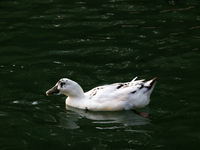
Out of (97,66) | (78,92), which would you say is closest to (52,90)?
(78,92)

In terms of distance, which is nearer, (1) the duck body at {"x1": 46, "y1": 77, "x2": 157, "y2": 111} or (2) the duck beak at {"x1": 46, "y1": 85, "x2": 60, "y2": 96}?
(1) the duck body at {"x1": 46, "y1": 77, "x2": 157, "y2": 111}

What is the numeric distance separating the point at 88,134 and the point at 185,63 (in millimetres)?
4028

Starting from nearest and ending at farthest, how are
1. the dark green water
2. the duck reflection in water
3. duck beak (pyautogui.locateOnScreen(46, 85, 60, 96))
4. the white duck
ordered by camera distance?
the dark green water → the duck reflection in water → the white duck → duck beak (pyautogui.locateOnScreen(46, 85, 60, 96))

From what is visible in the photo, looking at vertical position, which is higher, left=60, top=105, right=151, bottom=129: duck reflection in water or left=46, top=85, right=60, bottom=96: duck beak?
left=46, top=85, right=60, bottom=96: duck beak

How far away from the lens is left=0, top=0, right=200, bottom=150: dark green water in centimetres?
819

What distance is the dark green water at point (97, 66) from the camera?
8188 millimetres

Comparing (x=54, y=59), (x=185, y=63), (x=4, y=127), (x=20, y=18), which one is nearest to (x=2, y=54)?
(x=54, y=59)

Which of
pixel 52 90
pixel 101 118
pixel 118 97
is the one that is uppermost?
pixel 52 90

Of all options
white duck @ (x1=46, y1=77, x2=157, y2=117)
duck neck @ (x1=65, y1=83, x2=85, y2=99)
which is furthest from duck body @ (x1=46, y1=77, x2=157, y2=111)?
duck neck @ (x1=65, y1=83, x2=85, y2=99)

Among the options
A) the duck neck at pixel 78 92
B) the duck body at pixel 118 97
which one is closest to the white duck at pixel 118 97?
the duck body at pixel 118 97

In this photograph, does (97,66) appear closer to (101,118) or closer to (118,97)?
(118,97)

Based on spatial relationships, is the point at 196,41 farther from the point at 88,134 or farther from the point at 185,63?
the point at 88,134

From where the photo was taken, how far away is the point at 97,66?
11336 mm

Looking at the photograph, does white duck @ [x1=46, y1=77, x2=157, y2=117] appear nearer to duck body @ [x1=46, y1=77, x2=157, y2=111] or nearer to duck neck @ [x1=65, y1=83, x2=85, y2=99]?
duck body @ [x1=46, y1=77, x2=157, y2=111]
